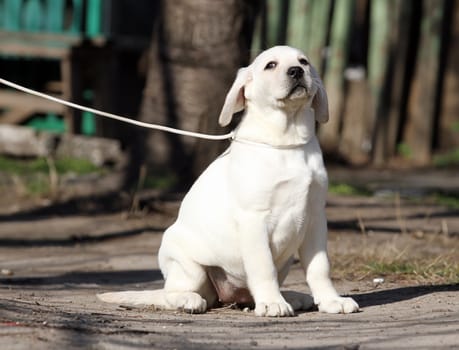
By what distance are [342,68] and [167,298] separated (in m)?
9.08

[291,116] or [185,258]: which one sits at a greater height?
[291,116]

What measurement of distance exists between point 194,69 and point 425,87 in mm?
5520

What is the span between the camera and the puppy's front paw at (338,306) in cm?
505

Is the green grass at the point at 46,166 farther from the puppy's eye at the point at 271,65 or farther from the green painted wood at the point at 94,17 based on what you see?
the puppy's eye at the point at 271,65

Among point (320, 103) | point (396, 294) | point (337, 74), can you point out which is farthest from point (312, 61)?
point (320, 103)

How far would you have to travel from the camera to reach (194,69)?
31.2 feet

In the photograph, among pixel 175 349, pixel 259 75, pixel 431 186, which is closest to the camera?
pixel 175 349

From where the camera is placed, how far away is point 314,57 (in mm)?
13492

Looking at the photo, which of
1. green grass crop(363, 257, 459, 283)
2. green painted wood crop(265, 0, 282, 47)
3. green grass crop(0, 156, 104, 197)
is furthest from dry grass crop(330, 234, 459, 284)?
green painted wood crop(265, 0, 282, 47)

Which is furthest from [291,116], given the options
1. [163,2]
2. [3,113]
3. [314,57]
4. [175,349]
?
[3,113]

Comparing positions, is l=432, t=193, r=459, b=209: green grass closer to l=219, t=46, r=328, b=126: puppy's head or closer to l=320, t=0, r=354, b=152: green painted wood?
l=320, t=0, r=354, b=152: green painted wood

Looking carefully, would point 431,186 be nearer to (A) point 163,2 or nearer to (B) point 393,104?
(B) point 393,104

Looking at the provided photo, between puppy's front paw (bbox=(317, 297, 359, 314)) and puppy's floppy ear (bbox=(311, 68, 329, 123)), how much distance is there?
930mm

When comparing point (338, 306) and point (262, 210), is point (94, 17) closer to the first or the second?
point (262, 210)
